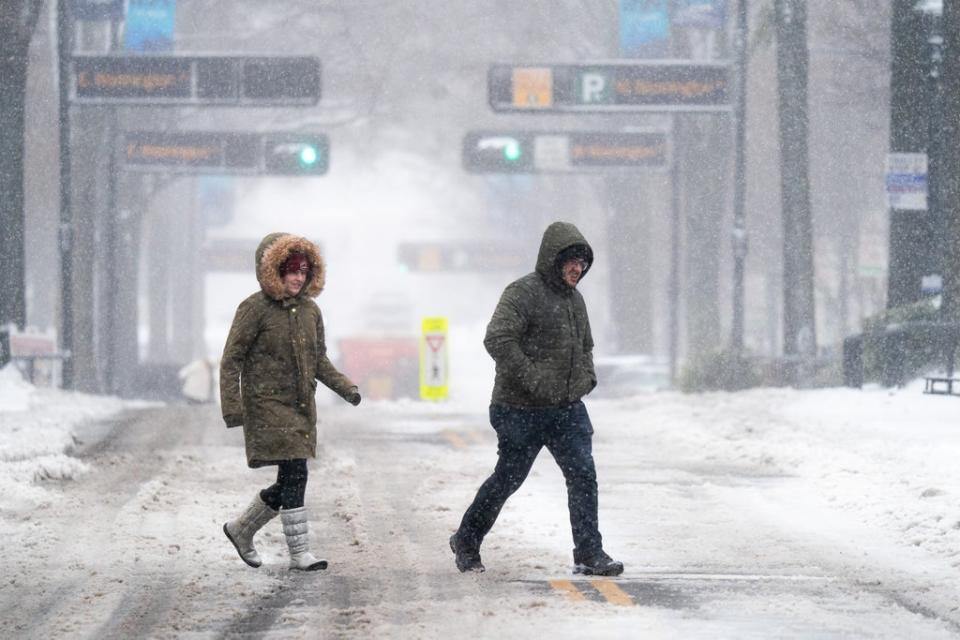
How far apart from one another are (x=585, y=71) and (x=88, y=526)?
2048cm

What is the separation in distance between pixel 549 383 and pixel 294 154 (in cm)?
2875

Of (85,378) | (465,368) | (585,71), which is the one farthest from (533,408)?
(465,368)

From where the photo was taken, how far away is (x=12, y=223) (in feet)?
83.9

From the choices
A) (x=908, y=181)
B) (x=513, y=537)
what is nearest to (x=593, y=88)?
(x=908, y=181)

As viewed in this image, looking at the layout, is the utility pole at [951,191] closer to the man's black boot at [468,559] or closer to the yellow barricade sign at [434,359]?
the yellow barricade sign at [434,359]

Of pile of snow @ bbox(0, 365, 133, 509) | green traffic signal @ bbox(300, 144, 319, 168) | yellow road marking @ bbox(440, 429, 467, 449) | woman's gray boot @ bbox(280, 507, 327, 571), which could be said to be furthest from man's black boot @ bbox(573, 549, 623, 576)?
green traffic signal @ bbox(300, 144, 319, 168)

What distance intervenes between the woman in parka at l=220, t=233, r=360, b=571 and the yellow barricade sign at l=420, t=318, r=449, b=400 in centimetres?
1828

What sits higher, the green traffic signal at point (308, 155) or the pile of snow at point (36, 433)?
the green traffic signal at point (308, 155)

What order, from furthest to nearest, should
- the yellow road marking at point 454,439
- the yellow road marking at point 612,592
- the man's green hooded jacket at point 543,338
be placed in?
the yellow road marking at point 454,439 < the man's green hooded jacket at point 543,338 < the yellow road marking at point 612,592

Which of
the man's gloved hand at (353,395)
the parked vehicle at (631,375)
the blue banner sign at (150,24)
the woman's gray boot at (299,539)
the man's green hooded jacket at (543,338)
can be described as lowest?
the parked vehicle at (631,375)

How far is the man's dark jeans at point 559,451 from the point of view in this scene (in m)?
8.84

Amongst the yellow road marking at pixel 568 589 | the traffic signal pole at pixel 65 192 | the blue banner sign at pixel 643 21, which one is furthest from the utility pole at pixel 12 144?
the yellow road marking at pixel 568 589

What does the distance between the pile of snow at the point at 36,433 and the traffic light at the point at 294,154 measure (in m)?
12.1

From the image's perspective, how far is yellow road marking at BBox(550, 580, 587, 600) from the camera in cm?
821
